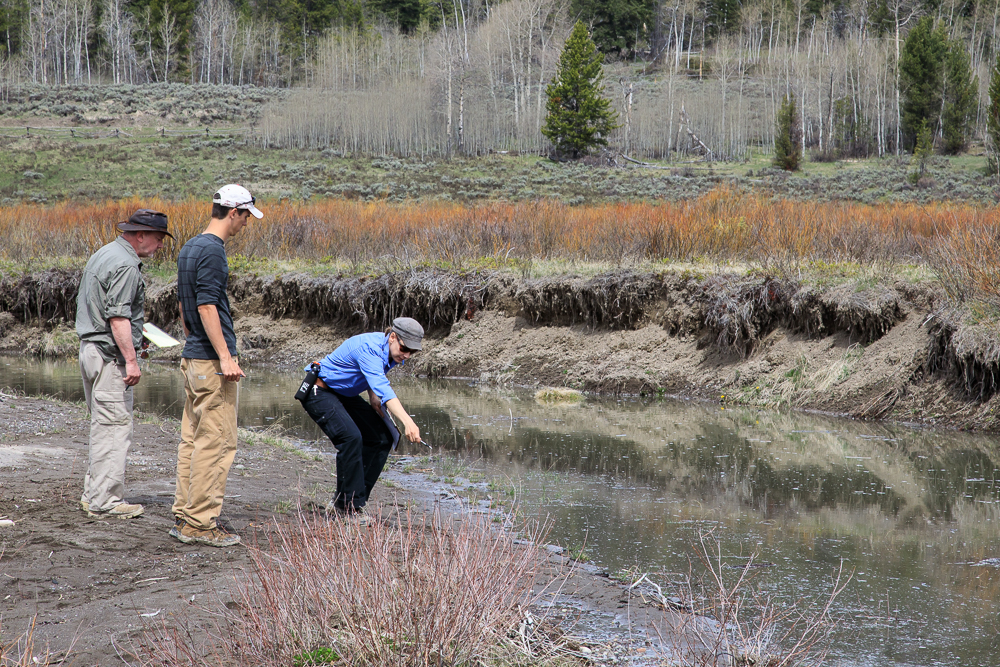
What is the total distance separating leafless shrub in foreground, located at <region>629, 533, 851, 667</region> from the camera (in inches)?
144

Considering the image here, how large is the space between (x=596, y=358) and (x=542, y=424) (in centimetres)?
373

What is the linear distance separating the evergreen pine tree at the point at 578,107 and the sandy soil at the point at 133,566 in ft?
164

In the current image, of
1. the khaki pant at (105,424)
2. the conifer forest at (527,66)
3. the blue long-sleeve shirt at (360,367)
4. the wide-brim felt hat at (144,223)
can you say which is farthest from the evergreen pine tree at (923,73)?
the khaki pant at (105,424)

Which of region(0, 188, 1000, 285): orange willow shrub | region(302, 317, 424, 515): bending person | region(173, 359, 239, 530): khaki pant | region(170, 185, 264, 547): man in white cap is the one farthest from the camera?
region(0, 188, 1000, 285): orange willow shrub

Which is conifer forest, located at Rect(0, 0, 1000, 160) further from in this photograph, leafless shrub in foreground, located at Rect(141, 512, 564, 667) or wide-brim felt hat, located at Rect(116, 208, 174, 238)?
leafless shrub in foreground, located at Rect(141, 512, 564, 667)

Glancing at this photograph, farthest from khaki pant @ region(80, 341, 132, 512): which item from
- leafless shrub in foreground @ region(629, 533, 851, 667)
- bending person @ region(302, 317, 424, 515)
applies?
leafless shrub in foreground @ region(629, 533, 851, 667)

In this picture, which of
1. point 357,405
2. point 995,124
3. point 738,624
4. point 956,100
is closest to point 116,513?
point 357,405

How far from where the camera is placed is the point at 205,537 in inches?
218

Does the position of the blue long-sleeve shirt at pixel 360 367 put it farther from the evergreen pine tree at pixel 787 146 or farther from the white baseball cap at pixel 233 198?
the evergreen pine tree at pixel 787 146

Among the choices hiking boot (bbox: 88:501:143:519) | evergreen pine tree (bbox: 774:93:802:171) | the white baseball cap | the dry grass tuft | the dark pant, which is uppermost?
evergreen pine tree (bbox: 774:93:802:171)

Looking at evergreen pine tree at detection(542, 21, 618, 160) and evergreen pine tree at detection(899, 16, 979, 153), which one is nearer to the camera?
evergreen pine tree at detection(899, 16, 979, 153)

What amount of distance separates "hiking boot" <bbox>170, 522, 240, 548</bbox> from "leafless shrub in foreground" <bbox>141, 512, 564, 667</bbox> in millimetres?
1898

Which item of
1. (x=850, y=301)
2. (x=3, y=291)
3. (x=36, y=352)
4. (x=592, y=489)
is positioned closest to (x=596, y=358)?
(x=850, y=301)

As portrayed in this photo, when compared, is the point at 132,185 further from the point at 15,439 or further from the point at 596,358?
the point at 15,439
